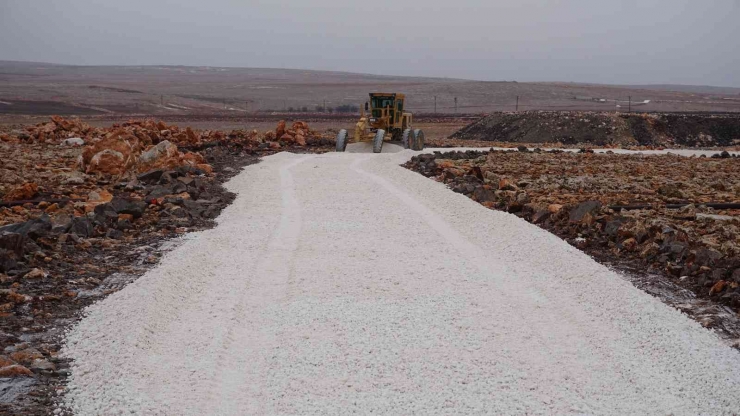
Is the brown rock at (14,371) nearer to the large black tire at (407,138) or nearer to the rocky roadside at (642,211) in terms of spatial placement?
the rocky roadside at (642,211)

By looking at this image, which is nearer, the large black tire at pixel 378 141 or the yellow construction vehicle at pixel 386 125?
the large black tire at pixel 378 141

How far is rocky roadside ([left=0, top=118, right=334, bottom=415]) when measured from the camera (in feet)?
22.5

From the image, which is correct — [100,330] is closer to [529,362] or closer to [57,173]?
[529,362]

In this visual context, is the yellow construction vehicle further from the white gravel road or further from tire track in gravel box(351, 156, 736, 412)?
tire track in gravel box(351, 156, 736, 412)

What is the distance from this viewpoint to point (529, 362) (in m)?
6.54

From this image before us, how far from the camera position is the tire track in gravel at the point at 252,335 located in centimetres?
580

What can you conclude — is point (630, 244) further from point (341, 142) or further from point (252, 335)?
point (341, 142)

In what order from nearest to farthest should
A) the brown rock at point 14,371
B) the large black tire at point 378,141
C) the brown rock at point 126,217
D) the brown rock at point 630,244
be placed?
the brown rock at point 14,371 → the brown rock at point 630,244 → the brown rock at point 126,217 → the large black tire at point 378,141

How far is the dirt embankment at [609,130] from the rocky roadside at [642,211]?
19.1 metres

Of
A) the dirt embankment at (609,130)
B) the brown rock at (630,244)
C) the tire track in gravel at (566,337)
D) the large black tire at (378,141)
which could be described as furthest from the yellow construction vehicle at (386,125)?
the tire track in gravel at (566,337)

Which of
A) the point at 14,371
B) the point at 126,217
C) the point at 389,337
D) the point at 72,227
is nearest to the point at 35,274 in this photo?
the point at 72,227

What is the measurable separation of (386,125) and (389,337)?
81.6ft

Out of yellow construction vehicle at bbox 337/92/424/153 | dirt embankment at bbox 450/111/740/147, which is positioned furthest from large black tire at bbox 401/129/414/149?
dirt embankment at bbox 450/111/740/147

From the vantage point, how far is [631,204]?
15297 mm
